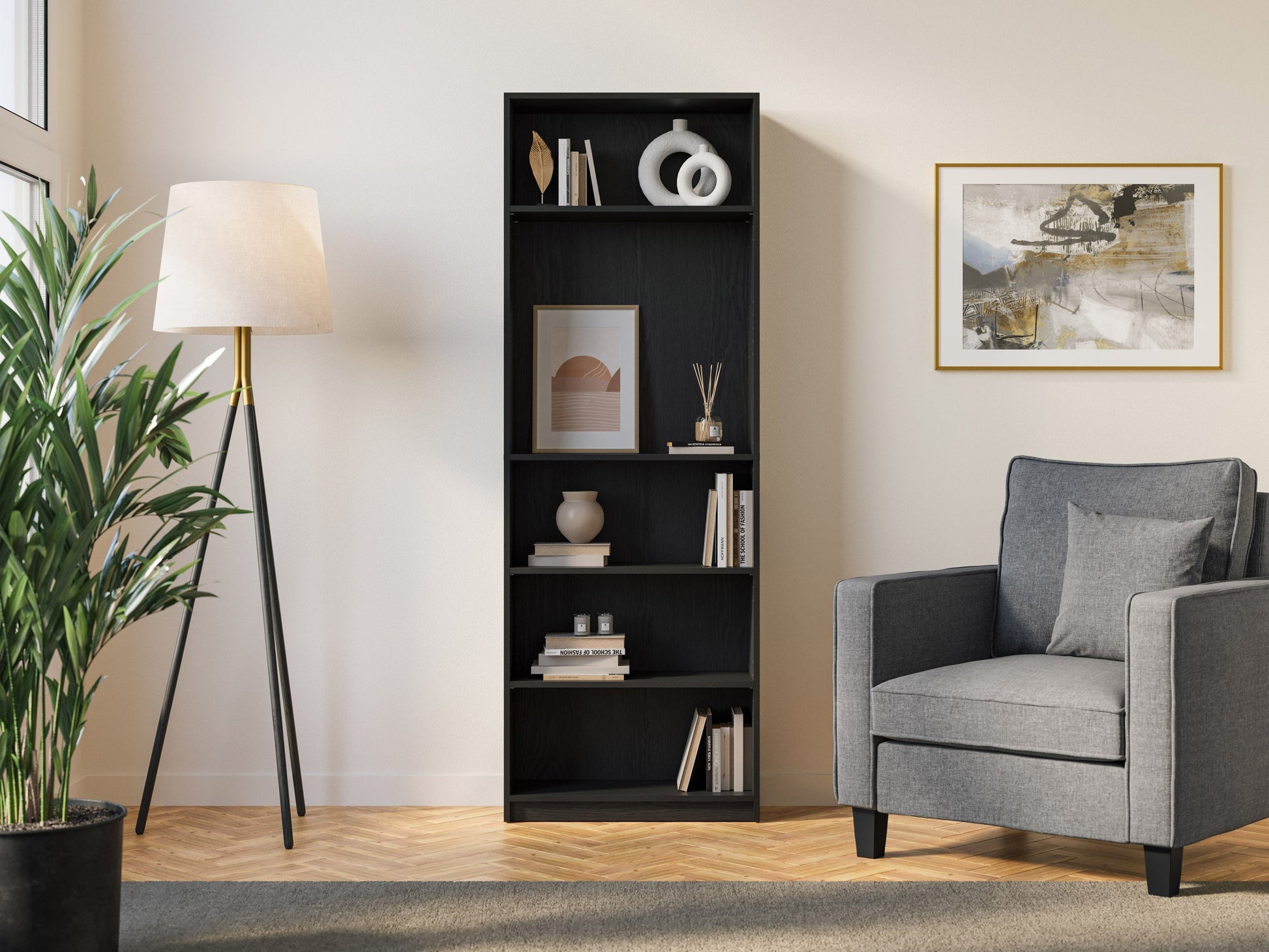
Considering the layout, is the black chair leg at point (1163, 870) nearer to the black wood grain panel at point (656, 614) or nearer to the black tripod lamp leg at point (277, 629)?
the black wood grain panel at point (656, 614)

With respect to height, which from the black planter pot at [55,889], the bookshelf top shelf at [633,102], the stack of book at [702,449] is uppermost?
the bookshelf top shelf at [633,102]

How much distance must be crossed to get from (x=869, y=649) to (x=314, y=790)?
1.74 metres

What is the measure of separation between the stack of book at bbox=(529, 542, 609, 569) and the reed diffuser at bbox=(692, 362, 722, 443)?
43 cm

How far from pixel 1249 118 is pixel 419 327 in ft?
8.47

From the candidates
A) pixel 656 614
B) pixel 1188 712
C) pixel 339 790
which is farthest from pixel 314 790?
pixel 1188 712

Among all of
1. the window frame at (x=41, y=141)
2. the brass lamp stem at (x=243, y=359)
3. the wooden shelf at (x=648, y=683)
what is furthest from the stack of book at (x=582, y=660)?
the window frame at (x=41, y=141)

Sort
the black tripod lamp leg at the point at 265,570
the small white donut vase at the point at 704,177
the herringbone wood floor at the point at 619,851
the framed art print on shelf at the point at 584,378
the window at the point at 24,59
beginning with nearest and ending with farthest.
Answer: the herringbone wood floor at the point at 619,851 → the black tripod lamp leg at the point at 265,570 → the window at the point at 24,59 → the small white donut vase at the point at 704,177 → the framed art print on shelf at the point at 584,378

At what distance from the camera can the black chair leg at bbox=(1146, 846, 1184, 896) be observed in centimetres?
235

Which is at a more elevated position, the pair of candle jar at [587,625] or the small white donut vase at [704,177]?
the small white donut vase at [704,177]

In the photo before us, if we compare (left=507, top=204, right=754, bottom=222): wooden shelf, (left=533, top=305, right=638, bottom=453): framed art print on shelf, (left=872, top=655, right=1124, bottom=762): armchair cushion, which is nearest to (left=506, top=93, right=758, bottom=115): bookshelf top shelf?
(left=507, top=204, right=754, bottom=222): wooden shelf

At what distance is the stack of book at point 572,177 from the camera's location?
3182 millimetres

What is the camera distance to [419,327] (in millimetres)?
3342

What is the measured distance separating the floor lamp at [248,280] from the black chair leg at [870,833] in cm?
145

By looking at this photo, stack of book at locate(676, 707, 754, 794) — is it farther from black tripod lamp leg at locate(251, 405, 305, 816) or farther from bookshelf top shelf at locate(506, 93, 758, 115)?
bookshelf top shelf at locate(506, 93, 758, 115)
